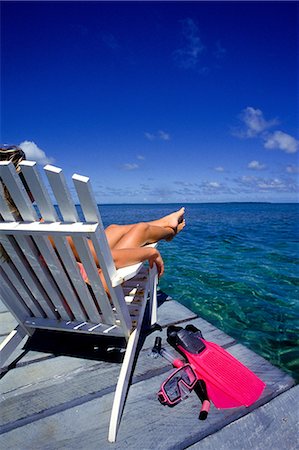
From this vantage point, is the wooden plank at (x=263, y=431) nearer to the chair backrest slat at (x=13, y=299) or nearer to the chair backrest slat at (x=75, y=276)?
the chair backrest slat at (x=75, y=276)

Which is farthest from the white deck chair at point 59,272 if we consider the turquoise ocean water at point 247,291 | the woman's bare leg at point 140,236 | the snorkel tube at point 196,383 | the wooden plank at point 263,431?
the turquoise ocean water at point 247,291

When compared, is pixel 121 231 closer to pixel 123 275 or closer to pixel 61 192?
pixel 123 275

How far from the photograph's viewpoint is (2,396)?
1851mm

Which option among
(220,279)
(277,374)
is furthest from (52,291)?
(220,279)

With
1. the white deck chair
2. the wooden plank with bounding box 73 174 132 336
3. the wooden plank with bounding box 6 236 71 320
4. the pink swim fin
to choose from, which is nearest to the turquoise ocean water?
the pink swim fin

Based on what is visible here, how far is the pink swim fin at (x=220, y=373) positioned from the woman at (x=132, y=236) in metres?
0.68

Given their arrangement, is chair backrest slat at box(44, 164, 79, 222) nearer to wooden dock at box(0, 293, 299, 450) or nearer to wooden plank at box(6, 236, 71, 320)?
wooden plank at box(6, 236, 71, 320)

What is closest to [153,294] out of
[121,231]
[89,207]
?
[121,231]

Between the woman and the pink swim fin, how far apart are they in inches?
26.7

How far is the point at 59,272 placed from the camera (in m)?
1.74

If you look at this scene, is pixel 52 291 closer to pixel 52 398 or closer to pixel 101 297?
pixel 101 297

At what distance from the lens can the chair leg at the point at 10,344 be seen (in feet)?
6.86

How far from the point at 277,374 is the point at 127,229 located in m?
1.87

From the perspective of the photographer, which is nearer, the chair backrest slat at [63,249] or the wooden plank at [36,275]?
the chair backrest slat at [63,249]
